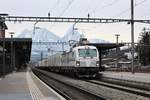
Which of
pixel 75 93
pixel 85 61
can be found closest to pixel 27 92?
pixel 75 93

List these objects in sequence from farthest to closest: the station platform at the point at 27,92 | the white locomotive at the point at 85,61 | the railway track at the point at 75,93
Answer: the white locomotive at the point at 85,61, the station platform at the point at 27,92, the railway track at the point at 75,93

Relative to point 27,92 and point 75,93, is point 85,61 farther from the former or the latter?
point 27,92

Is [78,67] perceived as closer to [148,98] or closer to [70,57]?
[70,57]

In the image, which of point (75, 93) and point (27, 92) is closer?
point (27, 92)

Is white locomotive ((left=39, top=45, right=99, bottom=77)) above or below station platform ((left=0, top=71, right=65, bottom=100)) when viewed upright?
above

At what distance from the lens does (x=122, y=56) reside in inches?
6102

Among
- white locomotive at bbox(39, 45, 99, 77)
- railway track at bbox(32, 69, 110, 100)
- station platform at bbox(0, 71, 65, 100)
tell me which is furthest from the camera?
white locomotive at bbox(39, 45, 99, 77)

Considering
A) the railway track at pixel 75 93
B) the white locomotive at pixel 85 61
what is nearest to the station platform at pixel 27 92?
the railway track at pixel 75 93

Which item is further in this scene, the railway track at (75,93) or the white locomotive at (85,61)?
the white locomotive at (85,61)

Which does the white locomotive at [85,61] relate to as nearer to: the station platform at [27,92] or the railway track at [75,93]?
the railway track at [75,93]

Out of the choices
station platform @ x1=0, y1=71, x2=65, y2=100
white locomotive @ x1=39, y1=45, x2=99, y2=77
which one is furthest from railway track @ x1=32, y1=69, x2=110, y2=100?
white locomotive @ x1=39, y1=45, x2=99, y2=77

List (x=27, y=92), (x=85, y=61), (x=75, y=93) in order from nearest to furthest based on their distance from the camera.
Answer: (x=27, y=92)
(x=75, y=93)
(x=85, y=61)

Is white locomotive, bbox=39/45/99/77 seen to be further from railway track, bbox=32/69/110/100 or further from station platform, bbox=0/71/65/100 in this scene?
station platform, bbox=0/71/65/100

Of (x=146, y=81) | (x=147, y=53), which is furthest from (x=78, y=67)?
(x=147, y=53)
